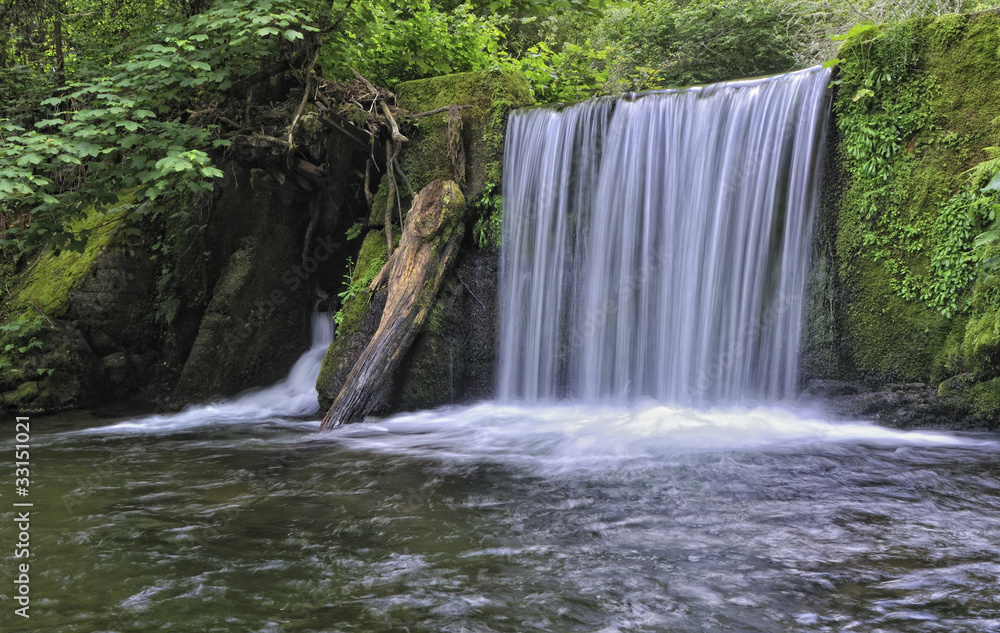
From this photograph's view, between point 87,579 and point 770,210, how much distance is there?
6059mm

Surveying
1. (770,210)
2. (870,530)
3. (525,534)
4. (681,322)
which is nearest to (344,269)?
(681,322)

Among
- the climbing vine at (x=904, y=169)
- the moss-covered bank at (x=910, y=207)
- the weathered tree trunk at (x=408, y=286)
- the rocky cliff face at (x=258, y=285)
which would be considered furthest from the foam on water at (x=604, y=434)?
the climbing vine at (x=904, y=169)

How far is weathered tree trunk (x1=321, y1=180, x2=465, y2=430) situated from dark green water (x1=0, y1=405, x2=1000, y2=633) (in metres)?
0.86

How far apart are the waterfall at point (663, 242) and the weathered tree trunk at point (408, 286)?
731 millimetres

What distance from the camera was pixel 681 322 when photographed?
7.16 metres

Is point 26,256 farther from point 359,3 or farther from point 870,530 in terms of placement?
point 870,530

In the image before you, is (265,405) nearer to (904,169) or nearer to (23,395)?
(23,395)

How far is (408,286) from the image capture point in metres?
7.47

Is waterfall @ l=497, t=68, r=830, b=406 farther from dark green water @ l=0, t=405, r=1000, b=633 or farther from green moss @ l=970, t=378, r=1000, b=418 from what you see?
green moss @ l=970, t=378, r=1000, b=418

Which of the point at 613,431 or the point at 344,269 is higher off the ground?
the point at 344,269

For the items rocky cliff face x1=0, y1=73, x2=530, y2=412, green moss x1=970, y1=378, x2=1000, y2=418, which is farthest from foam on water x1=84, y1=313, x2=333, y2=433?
green moss x1=970, y1=378, x2=1000, y2=418

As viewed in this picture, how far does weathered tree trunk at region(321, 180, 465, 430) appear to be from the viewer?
7109 millimetres

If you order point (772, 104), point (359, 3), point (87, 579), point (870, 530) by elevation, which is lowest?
point (87, 579)

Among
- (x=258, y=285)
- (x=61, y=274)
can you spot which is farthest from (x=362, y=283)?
(x=61, y=274)
